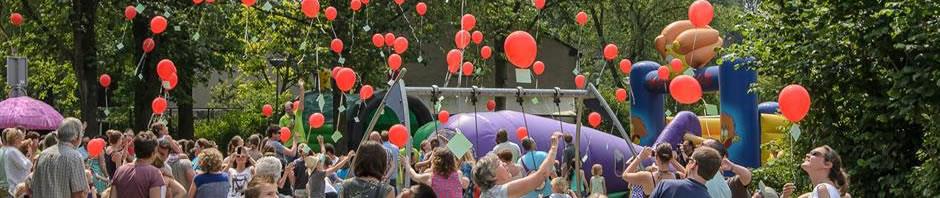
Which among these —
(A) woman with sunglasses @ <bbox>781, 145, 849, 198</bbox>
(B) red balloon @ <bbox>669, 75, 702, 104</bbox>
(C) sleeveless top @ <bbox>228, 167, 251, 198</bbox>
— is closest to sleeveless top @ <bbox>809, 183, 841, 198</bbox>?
(A) woman with sunglasses @ <bbox>781, 145, 849, 198</bbox>

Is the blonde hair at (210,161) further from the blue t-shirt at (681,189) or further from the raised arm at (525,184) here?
the blue t-shirt at (681,189)

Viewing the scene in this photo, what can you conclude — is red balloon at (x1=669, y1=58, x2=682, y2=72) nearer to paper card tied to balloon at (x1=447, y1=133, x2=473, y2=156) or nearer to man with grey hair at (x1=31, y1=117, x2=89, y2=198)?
paper card tied to balloon at (x1=447, y1=133, x2=473, y2=156)

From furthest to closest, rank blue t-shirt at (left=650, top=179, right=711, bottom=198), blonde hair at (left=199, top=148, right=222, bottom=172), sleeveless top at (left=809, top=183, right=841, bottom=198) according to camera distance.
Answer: blonde hair at (left=199, top=148, right=222, bottom=172)
sleeveless top at (left=809, top=183, right=841, bottom=198)
blue t-shirt at (left=650, top=179, right=711, bottom=198)

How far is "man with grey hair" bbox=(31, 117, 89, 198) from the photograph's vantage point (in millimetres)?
9578

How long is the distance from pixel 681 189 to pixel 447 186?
306cm

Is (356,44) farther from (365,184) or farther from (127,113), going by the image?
(365,184)

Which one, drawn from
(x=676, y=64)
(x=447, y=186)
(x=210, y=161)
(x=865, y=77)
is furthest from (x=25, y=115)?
(x=865, y=77)

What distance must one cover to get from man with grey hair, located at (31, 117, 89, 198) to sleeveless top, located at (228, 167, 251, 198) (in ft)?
3.91

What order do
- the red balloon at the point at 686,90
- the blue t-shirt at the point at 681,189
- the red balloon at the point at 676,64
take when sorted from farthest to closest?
the red balloon at the point at 676,64 → the red balloon at the point at 686,90 → the blue t-shirt at the point at 681,189

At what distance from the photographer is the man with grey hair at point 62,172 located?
377 inches

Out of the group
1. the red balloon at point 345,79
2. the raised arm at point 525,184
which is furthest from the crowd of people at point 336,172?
the red balloon at point 345,79

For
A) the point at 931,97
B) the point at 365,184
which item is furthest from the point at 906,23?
the point at 365,184

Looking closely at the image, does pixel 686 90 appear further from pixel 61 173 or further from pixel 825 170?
pixel 825 170

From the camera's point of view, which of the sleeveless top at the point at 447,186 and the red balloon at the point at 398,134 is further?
the red balloon at the point at 398,134
